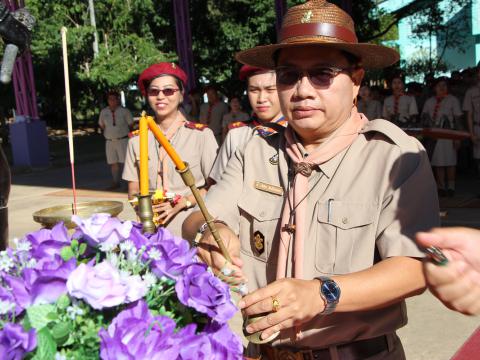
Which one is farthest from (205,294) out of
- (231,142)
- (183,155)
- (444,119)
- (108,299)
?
(444,119)

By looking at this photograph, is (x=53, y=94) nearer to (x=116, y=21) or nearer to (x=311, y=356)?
(x=116, y=21)

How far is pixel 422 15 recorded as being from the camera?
2220 centimetres

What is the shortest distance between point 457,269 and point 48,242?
878 millimetres

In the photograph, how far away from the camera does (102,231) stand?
48.6 inches

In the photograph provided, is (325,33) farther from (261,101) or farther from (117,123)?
(117,123)

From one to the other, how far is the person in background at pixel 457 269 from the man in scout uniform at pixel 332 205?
0.20m

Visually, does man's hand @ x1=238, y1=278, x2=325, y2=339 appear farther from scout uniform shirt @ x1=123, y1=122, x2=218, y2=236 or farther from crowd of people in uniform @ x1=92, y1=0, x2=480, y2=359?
scout uniform shirt @ x1=123, y1=122, x2=218, y2=236

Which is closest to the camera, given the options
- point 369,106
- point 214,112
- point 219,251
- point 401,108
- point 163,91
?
point 219,251

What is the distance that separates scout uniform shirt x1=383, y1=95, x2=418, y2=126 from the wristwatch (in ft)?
27.6

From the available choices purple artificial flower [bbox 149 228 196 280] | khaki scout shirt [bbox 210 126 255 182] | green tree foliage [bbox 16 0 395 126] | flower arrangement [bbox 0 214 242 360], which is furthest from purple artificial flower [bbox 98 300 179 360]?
green tree foliage [bbox 16 0 395 126]

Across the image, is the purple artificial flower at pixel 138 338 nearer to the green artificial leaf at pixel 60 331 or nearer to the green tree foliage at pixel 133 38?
the green artificial leaf at pixel 60 331

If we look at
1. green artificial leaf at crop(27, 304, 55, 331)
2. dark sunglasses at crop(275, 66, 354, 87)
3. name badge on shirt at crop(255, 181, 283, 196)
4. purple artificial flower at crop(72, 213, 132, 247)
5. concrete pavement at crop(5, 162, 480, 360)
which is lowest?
concrete pavement at crop(5, 162, 480, 360)

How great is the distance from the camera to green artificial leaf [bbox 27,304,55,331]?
106cm

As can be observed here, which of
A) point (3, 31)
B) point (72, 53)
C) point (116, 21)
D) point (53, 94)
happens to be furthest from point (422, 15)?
point (3, 31)
